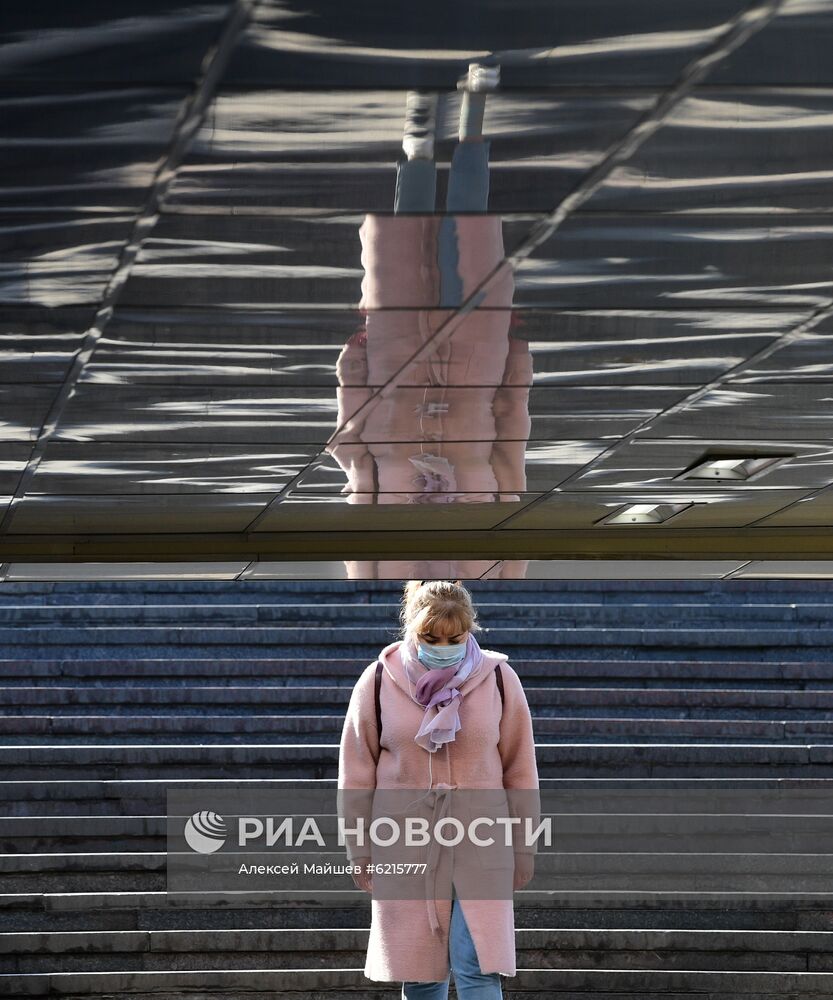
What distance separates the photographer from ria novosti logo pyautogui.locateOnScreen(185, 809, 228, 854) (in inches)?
410

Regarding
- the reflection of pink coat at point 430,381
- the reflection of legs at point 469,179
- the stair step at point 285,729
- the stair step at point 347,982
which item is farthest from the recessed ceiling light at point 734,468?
the stair step at point 285,729

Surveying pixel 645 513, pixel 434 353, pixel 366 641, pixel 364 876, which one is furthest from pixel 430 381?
pixel 366 641

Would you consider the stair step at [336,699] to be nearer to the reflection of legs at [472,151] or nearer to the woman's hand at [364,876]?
the woman's hand at [364,876]

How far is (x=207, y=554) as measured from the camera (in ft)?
24.5

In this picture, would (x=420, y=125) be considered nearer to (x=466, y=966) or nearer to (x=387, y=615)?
(x=466, y=966)

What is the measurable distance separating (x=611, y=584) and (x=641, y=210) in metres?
11.3

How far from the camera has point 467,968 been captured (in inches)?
199

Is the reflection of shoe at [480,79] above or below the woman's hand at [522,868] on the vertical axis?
above

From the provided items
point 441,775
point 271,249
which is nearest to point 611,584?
point 441,775

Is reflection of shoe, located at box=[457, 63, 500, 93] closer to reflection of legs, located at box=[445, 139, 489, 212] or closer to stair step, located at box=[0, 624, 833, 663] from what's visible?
reflection of legs, located at box=[445, 139, 489, 212]

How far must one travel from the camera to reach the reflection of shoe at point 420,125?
2.28 metres

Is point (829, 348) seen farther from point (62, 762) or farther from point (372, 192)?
point (62, 762)

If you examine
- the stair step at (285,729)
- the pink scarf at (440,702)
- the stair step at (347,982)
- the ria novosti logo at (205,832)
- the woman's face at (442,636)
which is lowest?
the stair step at (347,982)

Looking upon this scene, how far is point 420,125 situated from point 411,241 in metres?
0.52
